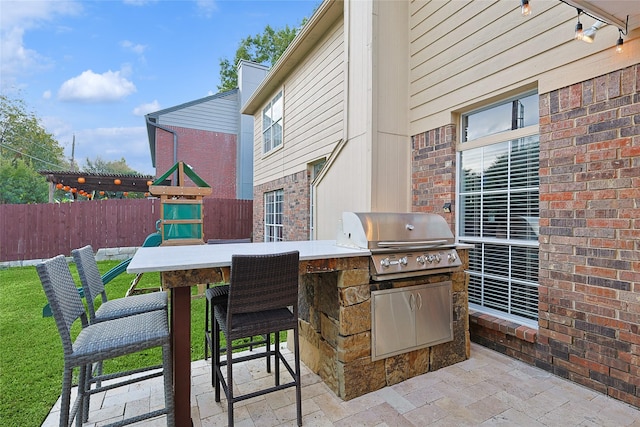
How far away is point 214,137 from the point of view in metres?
13.4

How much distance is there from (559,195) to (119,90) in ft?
169

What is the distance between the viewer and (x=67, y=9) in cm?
1199

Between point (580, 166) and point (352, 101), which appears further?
point (352, 101)

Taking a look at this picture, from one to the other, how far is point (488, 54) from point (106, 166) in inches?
1691

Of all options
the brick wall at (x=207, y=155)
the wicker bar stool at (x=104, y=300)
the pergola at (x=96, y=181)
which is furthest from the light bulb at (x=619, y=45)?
the brick wall at (x=207, y=155)

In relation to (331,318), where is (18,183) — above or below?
above

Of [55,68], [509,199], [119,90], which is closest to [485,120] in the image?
A: [509,199]

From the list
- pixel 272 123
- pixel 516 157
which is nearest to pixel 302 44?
pixel 272 123

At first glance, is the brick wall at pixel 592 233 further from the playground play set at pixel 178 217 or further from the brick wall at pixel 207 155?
the brick wall at pixel 207 155

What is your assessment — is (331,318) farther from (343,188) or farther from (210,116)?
(210,116)

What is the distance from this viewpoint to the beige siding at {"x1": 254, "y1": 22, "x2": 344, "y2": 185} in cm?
543

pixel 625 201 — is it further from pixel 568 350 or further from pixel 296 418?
pixel 296 418

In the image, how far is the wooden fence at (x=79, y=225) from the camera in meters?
8.70

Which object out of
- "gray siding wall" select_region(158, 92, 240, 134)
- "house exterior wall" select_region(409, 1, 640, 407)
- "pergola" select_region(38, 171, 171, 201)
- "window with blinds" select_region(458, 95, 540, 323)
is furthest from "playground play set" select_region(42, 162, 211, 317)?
"gray siding wall" select_region(158, 92, 240, 134)
